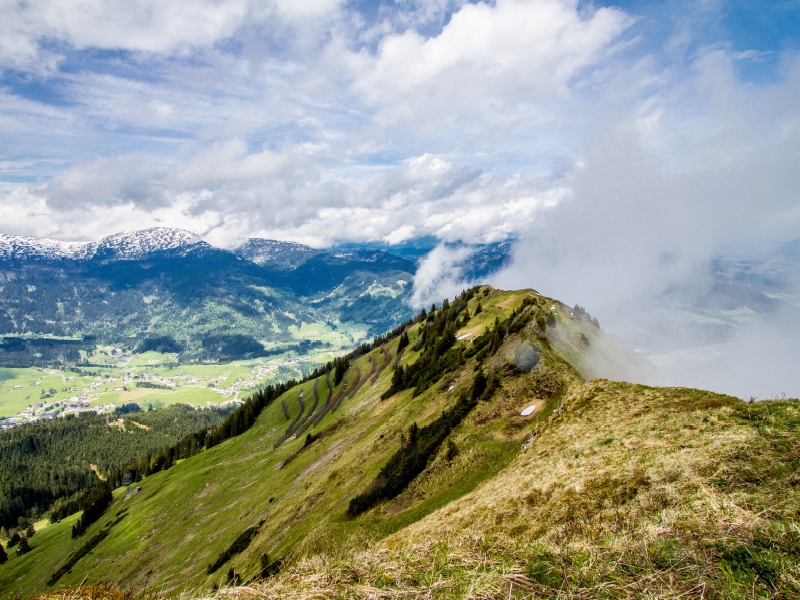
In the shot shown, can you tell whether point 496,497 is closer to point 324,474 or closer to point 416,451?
point 416,451

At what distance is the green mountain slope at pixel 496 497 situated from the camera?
7.46 metres

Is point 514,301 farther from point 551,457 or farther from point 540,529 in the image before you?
point 540,529

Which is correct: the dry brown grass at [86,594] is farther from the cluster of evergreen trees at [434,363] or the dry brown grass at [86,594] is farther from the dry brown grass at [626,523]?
the cluster of evergreen trees at [434,363]

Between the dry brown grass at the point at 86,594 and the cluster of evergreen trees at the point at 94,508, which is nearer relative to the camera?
the dry brown grass at the point at 86,594

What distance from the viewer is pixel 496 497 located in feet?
77.4

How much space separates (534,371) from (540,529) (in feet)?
94.9

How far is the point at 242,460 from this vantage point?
112438 millimetres

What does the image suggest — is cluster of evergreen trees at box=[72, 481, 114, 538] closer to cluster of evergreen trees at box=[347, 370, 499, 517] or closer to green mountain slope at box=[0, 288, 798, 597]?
green mountain slope at box=[0, 288, 798, 597]

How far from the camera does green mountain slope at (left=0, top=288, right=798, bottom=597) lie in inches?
294

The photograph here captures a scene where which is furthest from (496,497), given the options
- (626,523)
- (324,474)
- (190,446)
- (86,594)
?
(190,446)

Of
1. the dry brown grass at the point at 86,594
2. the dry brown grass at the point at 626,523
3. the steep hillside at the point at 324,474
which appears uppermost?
the dry brown grass at the point at 86,594

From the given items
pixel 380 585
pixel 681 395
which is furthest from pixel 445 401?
pixel 380 585

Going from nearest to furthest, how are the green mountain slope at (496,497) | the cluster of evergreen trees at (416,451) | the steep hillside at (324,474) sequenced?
1. the green mountain slope at (496,497)
2. the steep hillside at (324,474)
3. the cluster of evergreen trees at (416,451)

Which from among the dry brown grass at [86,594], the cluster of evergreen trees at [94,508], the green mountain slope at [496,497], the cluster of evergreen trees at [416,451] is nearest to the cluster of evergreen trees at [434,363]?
the green mountain slope at [496,497]
